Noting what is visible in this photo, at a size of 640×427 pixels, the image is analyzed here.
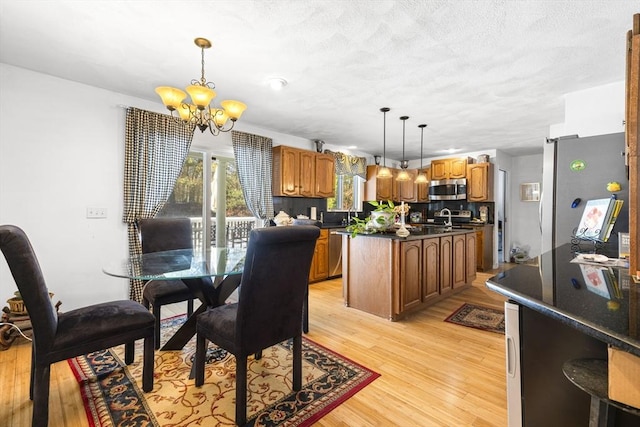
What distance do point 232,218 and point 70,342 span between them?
113 inches

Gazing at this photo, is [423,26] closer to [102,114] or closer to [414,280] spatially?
[414,280]

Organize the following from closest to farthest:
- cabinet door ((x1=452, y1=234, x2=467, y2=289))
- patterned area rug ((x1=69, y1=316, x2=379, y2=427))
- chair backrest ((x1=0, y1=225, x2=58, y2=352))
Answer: chair backrest ((x1=0, y1=225, x2=58, y2=352)) < patterned area rug ((x1=69, y1=316, x2=379, y2=427)) < cabinet door ((x1=452, y1=234, x2=467, y2=289))

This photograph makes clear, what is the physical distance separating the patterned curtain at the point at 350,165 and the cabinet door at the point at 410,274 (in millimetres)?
2723

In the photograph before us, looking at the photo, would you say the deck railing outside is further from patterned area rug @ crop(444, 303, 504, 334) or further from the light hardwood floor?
patterned area rug @ crop(444, 303, 504, 334)

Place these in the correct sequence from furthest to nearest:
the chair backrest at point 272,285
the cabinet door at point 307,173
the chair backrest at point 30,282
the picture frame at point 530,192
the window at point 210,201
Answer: the picture frame at point 530,192
the cabinet door at point 307,173
the window at point 210,201
the chair backrest at point 272,285
the chair backrest at point 30,282

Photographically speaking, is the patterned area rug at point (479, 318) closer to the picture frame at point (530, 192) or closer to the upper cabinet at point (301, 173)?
the upper cabinet at point (301, 173)

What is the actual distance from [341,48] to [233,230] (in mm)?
3043

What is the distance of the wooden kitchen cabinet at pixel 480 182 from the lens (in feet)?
18.6

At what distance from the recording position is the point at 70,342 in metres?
1.52

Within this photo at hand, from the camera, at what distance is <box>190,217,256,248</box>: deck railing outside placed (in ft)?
13.0

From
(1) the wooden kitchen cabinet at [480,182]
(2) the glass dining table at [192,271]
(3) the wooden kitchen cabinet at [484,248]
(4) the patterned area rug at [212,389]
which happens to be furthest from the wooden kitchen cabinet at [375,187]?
(4) the patterned area rug at [212,389]

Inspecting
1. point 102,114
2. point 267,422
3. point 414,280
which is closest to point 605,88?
point 414,280

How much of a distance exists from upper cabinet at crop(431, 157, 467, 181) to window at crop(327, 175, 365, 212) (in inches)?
64.8

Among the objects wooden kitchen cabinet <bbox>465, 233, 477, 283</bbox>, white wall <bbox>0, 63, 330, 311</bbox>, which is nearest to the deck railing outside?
white wall <bbox>0, 63, 330, 311</bbox>
